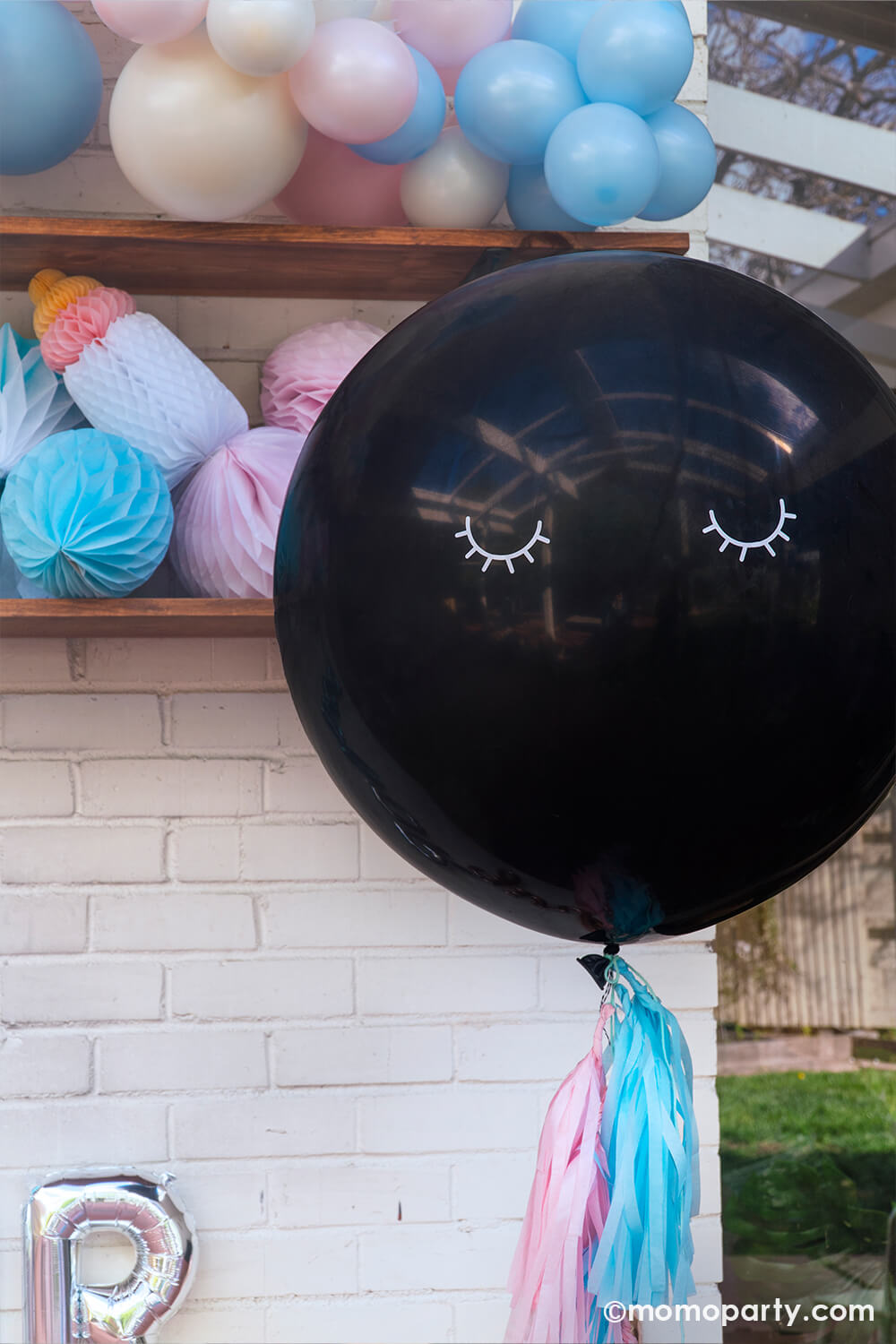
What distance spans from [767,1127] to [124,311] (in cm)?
211

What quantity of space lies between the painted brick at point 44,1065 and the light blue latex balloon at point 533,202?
Result: 3.70 feet

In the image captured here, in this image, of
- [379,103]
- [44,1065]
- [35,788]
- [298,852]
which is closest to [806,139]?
[379,103]

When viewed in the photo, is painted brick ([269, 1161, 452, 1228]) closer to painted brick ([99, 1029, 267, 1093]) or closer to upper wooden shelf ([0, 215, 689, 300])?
painted brick ([99, 1029, 267, 1093])

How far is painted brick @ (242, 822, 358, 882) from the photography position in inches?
55.5

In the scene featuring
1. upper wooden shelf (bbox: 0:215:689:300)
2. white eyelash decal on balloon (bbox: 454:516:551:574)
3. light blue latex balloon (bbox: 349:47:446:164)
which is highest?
light blue latex balloon (bbox: 349:47:446:164)

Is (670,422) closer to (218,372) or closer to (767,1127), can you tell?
(218,372)

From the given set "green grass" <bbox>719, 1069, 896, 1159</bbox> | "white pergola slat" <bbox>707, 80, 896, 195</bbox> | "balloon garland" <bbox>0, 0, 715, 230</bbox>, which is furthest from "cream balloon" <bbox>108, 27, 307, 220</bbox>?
"green grass" <bbox>719, 1069, 896, 1159</bbox>

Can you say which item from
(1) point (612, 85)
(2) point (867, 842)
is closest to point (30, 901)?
(1) point (612, 85)

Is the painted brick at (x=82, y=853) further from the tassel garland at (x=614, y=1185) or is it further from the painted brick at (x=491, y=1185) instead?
the tassel garland at (x=614, y=1185)

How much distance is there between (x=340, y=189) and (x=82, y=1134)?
3.86 ft

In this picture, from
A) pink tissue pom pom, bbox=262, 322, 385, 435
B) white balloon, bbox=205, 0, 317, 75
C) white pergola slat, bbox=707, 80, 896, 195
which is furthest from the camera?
white pergola slat, bbox=707, 80, 896, 195

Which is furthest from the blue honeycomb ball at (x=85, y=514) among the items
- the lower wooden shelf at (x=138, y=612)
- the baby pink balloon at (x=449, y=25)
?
the baby pink balloon at (x=449, y=25)

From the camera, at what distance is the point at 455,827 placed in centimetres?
85

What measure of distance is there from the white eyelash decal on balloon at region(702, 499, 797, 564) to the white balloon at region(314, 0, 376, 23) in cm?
76
